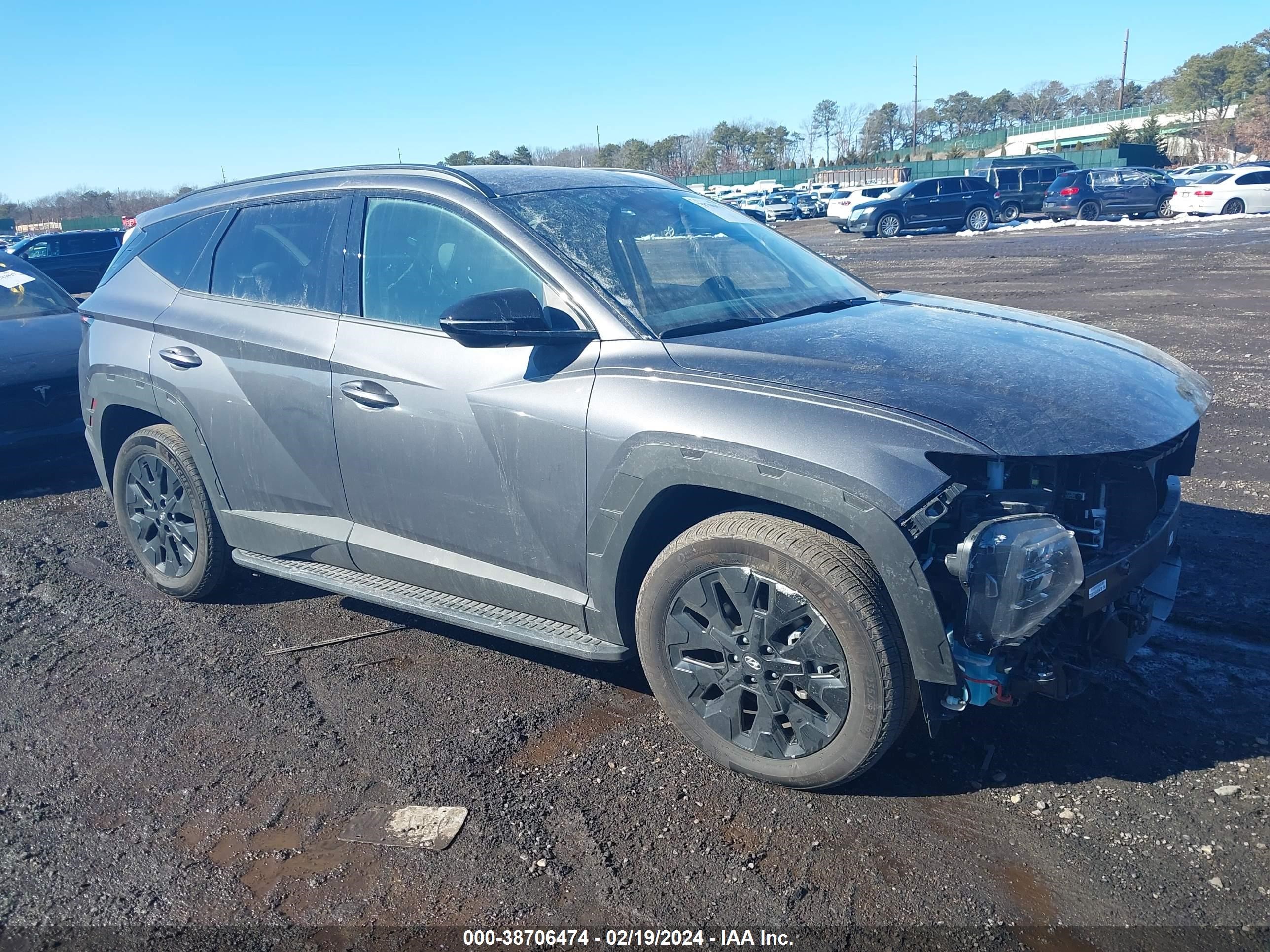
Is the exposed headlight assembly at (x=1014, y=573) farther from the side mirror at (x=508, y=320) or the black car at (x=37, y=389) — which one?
the black car at (x=37, y=389)

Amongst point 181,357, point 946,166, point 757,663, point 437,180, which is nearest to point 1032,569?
point 757,663

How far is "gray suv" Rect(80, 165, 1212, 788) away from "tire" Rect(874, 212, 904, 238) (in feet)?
98.2

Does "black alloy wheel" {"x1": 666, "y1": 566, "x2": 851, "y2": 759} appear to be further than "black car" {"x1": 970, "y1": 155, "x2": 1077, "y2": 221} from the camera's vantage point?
No

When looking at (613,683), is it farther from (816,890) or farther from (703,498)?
(816,890)

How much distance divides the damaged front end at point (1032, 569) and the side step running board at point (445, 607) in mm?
1143

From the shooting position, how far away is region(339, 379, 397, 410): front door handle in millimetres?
3727

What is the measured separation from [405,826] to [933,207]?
32733mm

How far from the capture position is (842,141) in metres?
114

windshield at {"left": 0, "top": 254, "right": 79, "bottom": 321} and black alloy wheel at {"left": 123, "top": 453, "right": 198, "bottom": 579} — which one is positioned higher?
windshield at {"left": 0, "top": 254, "right": 79, "bottom": 321}

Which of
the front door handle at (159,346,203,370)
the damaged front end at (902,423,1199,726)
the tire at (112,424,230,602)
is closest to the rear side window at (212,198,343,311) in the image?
the front door handle at (159,346,203,370)

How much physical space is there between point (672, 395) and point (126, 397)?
309 centimetres

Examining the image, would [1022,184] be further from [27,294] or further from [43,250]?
[27,294]

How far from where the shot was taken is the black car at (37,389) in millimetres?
6848

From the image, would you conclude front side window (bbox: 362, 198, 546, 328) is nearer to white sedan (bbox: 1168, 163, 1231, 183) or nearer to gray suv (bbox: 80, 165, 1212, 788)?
gray suv (bbox: 80, 165, 1212, 788)
